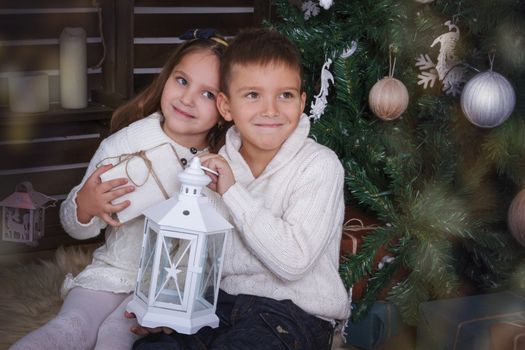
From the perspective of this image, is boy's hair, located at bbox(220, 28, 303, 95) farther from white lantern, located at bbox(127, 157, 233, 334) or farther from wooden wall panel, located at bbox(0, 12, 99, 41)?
wooden wall panel, located at bbox(0, 12, 99, 41)

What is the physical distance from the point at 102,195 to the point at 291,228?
1.47 feet

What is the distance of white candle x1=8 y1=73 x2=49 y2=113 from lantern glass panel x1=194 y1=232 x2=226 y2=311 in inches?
46.5

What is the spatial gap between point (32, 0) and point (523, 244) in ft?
5.95

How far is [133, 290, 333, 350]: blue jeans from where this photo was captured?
1.68m

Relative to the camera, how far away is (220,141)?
6.72 ft

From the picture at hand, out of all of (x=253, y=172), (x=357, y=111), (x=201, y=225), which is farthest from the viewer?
(x=357, y=111)

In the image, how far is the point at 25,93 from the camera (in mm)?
2580

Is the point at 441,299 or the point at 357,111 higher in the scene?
the point at 357,111

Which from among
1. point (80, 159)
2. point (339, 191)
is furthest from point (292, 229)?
point (80, 159)

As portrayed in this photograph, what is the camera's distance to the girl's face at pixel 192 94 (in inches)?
76.1

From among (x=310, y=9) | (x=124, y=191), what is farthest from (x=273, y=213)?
(x=310, y=9)

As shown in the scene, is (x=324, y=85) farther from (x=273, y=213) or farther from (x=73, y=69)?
(x=73, y=69)

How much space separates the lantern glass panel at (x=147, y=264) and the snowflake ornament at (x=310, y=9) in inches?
38.0

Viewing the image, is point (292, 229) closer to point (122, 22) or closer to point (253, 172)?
point (253, 172)
